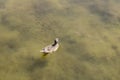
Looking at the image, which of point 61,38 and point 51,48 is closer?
point 51,48

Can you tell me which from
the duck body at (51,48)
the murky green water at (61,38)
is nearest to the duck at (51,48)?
the duck body at (51,48)

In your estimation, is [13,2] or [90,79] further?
[13,2]

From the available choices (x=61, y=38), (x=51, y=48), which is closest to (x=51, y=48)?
(x=51, y=48)

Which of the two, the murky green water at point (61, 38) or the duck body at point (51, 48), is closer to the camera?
the murky green water at point (61, 38)

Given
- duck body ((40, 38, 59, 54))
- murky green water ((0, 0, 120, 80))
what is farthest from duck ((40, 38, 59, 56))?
murky green water ((0, 0, 120, 80))

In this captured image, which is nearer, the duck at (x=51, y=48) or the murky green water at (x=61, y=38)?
the murky green water at (x=61, y=38)

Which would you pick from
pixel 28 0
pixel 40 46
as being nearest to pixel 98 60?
pixel 40 46

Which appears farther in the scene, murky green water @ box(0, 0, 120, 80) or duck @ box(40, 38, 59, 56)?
duck @ box(40, 38, 59, 56)

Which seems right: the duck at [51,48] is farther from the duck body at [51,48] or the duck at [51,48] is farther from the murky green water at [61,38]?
the murky green water at [61,38]

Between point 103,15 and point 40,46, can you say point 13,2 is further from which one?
point 103,15

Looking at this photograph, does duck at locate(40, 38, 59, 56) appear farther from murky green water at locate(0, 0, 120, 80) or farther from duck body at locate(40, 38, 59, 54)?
murky green water at locate(0, 0, 120, 80)

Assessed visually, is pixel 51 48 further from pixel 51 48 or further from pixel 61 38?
pixel 61 38
